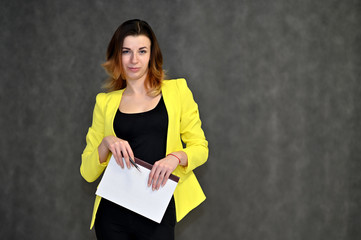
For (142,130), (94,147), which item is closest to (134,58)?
(142,130)

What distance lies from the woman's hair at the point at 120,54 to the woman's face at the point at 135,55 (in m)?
0.02

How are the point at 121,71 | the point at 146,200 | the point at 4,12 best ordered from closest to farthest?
the point at 146,200, the point at 121,71, the point at 4,12

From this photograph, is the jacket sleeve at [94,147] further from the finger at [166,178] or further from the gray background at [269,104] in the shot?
the gray background at [269,104]

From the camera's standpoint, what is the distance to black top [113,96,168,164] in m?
1.26

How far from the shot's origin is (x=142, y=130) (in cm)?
125

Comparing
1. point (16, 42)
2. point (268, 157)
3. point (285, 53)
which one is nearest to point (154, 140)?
point (268, 157)

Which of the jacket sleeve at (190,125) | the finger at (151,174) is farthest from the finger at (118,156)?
the jacket sleeve at (190,125)

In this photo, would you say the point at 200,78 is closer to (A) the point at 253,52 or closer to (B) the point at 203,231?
(A) the point at 253,52

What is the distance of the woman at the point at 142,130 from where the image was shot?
4.00 feet

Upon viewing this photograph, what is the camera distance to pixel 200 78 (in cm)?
181

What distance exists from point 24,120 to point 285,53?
4.88ft

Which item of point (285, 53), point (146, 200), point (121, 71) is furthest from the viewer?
point (285, 53)

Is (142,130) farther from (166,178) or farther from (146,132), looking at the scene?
(166,178)

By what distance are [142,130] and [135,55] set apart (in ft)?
0.92
